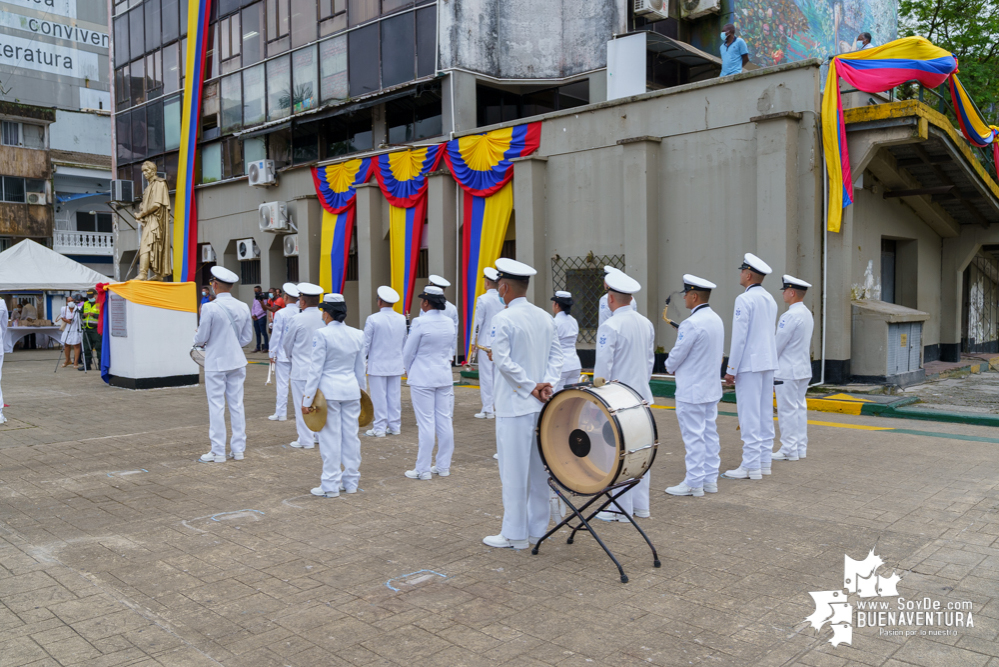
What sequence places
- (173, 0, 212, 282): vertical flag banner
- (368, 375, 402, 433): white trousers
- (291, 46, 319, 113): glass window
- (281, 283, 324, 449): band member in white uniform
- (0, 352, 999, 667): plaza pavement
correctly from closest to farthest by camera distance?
(0, 352, 999, 667): plaza pavement
(281, 283, 324, 449): band member in white uniform
(368, 375, 402, 433): white trousers
(291, 46, 319, 113): glass window
(173, 0, 212, 282): vertical flag banner

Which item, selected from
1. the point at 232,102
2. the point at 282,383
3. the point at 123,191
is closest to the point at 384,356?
the point at 282,383

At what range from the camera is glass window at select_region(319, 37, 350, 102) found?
1966cm

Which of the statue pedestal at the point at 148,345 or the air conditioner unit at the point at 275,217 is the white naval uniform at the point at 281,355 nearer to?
the statue pedestal at the point at 148,345

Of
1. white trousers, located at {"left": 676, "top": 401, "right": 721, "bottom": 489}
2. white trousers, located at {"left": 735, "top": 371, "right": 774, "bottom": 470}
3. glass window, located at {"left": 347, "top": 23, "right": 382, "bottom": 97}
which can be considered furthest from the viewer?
glass window, located at {"left": 347, "top": 23, "right": 382, "bottom": 97}

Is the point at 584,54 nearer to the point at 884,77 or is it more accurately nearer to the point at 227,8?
the point at 884,77

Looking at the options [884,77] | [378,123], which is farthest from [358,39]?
[884,77]

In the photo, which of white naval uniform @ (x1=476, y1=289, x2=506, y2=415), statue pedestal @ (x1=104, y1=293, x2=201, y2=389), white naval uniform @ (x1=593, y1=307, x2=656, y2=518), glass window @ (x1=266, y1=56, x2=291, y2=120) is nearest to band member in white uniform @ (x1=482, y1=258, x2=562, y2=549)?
white naval uniform @ (x1=593, y1=307, x2=656, y2=518)

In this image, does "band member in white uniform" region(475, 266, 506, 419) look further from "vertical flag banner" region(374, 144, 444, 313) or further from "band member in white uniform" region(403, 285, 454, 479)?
"vertical flag banner" region(374, 144, 444, 313)

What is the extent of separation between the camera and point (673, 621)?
13.4 ft

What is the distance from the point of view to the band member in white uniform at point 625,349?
5.95m

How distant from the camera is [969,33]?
23.8 metres

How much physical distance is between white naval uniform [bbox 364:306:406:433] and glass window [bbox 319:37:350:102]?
40.0 feet

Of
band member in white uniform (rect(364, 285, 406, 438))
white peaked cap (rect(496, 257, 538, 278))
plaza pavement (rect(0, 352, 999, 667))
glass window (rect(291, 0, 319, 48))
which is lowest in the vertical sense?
plaza pavement (rect(0, 352, 999, 667))

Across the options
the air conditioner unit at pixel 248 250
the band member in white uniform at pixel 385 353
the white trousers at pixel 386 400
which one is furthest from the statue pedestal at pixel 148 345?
the air conditioner unit at pixel 248 250
